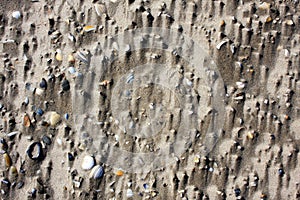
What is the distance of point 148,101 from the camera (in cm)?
139

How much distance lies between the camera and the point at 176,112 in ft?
4.53

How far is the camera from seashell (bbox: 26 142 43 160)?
137 cm

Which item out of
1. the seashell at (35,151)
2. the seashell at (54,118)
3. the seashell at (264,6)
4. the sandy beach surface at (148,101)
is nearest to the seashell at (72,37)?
the sandy beach surface at (148,101)

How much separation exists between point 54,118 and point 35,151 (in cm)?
12

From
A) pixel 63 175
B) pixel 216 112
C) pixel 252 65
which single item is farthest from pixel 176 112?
pixel 63 175

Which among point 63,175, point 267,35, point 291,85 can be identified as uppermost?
point 267,35

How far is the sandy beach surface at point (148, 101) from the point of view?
137cm

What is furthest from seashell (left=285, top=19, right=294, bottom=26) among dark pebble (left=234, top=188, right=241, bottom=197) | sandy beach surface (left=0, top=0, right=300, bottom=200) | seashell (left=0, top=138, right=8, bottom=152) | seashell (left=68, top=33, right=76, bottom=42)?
seashell (left=0, top=138, right=8, bottom=152)

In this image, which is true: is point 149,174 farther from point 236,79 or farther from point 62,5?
point 62,5

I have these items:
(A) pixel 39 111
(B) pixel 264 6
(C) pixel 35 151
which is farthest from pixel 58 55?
(B) pixel 264 6

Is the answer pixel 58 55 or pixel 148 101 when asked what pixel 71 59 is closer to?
pixel 58 55

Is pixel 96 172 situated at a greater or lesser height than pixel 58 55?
lesser

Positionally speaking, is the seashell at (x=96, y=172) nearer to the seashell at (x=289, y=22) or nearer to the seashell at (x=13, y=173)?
the seashell at (x=13, y=173)

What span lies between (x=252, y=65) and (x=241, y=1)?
0.70 ft
